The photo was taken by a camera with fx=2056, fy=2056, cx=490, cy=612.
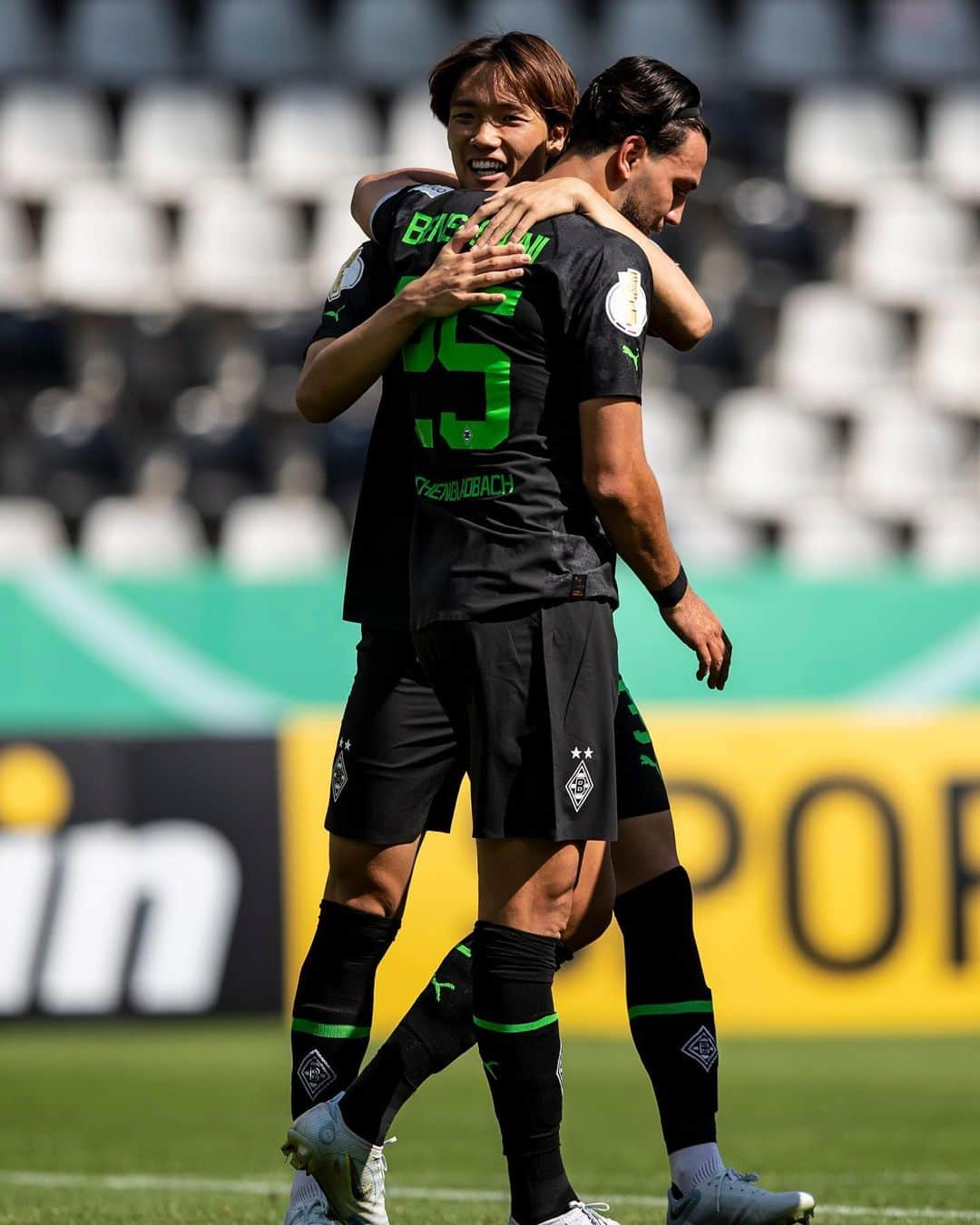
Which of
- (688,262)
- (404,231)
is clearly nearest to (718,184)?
→ (688,262)

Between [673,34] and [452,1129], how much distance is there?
8.61 meters

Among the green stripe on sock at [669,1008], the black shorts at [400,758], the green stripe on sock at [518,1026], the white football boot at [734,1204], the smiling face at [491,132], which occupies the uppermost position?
the smiling face at [491,132]

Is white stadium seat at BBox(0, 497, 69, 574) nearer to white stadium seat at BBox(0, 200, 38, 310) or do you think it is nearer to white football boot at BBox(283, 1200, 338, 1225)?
white stadium seat at BBox(0, 200, 38, 310)

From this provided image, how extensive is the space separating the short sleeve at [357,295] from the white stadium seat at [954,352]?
29.6 feet

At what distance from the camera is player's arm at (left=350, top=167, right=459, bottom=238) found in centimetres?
343

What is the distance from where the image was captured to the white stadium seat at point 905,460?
11.7 m

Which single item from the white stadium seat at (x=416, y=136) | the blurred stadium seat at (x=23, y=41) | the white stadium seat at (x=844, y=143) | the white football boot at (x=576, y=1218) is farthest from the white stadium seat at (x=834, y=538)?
the white football boot at (x=576, y=1218)

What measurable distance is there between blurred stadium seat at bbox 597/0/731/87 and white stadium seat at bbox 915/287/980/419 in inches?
79.0

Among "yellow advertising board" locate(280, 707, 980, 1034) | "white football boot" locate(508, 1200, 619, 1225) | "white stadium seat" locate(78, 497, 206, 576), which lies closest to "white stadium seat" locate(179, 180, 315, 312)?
"white stadium seat" locate(78, 497, 206, 576)

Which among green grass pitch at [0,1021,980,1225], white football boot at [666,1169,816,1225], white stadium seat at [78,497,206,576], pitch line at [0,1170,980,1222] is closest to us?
white football boot at [666,1169,816,1225]

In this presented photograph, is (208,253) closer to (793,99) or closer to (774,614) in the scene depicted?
(793,99)

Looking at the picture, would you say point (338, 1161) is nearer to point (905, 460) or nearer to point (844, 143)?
point (905, 460)

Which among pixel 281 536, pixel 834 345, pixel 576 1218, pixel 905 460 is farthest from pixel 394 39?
pixel 576 1218

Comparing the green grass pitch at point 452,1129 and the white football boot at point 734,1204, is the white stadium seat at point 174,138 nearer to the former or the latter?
the green grass pitch at point 452,1129
